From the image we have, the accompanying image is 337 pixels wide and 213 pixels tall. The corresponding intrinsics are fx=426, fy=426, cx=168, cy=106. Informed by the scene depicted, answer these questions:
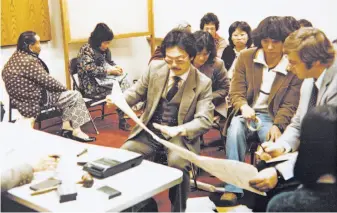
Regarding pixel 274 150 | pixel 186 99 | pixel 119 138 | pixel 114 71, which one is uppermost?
pixel 186 99

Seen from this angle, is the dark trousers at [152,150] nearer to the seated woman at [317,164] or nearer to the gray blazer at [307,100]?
the gray blazer at [307,100]

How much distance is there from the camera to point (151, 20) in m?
6.00

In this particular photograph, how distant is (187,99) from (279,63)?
714mm

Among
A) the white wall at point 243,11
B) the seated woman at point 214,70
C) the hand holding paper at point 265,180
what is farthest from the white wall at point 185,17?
the hand holding paper at point 265,180

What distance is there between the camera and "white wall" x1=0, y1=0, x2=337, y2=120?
176 inches

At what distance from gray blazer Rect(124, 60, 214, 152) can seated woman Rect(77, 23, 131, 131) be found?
1.96 m

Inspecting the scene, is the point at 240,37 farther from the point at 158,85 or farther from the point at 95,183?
the point at 95,183

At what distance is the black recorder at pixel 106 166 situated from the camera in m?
1.88

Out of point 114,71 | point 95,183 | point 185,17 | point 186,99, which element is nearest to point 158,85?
point 186,99

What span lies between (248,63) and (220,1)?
2.63 m

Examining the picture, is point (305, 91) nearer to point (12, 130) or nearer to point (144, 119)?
point (144, 119)

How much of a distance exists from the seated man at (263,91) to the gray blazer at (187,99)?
34 centimetres

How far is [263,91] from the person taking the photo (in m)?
2.87

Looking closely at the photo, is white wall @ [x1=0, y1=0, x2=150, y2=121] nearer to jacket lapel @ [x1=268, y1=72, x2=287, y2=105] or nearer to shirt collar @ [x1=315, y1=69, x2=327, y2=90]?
jacket lapel @ [x1=268, y1=72, x2=287, y2=105]
